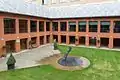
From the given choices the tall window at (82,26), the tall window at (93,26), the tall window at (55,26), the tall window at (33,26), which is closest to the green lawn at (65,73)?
the tall window at (93,26)

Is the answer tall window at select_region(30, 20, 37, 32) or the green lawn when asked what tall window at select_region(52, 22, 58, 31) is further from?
the green lawn

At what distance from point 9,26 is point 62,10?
56.1 feet

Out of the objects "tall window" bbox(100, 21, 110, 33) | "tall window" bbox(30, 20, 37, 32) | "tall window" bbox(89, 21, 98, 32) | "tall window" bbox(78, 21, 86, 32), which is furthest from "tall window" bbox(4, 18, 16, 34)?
"tall window" bbox(100, 21, 110, 33)

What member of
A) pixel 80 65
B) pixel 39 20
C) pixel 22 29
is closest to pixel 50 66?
pixel 80 65

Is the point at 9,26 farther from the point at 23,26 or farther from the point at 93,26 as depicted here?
the point at 93,26

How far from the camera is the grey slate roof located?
2704 centimetres

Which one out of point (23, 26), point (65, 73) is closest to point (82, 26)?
point (23, 26)

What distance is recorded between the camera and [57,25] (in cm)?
3878

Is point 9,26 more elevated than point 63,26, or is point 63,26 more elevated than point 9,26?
point 63,26

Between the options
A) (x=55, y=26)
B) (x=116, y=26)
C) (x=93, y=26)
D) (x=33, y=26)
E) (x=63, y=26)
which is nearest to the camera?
(x=116, y=26)

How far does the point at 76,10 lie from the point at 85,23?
4671mm

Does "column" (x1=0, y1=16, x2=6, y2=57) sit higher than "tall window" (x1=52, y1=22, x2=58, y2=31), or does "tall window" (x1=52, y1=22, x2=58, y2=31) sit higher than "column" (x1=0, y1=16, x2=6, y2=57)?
"tall window" (x1=52, y1=22, x2=58, y2=31)

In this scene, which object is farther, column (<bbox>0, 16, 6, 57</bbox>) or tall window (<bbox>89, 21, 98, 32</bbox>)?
tall window (<bbox>89, 21, 98, 32</bbox>)

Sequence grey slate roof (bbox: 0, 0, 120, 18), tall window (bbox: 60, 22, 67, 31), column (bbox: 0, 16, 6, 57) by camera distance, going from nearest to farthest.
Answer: column (bbox: 0, 16, 6, 57), grey slate roof (bbox: 0, 0, 120, 18), tall window (bbox: 60, 22, 67, 31)
